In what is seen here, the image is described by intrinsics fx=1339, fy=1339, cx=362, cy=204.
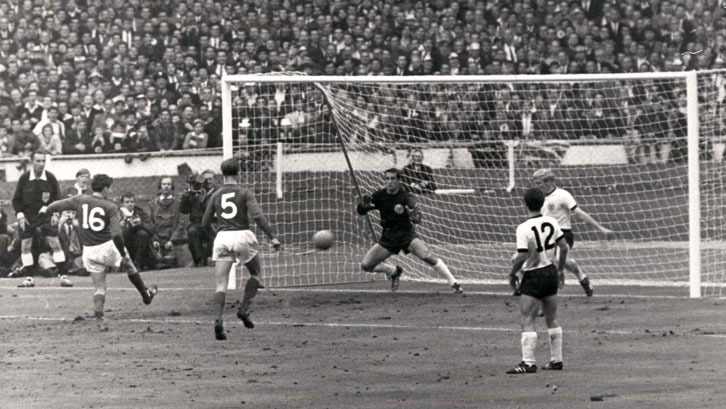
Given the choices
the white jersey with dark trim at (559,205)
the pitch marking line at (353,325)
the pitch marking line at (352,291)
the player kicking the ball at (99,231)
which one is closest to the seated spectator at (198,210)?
the pitch marking line at (352,291)

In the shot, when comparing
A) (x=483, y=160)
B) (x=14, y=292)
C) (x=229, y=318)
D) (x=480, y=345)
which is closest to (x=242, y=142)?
(x=483, y=160)

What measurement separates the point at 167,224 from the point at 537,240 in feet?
45.2

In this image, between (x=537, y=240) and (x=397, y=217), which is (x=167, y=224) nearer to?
(x=397, y=217)

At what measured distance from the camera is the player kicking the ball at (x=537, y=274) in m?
12.6

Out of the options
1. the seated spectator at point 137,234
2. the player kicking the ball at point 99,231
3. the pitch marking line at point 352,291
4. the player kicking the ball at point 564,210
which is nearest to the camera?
the player kicking the ball at point 99,231

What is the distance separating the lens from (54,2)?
3127 centimetres

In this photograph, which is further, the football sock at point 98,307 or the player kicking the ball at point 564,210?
the player kicking the ball at point 564,210

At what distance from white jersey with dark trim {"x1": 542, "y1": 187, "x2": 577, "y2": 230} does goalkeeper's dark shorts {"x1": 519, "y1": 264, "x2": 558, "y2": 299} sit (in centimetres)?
594

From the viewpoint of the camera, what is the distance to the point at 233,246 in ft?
53.1

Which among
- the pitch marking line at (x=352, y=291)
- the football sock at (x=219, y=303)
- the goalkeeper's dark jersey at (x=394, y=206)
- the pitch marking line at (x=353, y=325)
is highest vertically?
the goalkeeper's dark jersey at (x=394, y=206)

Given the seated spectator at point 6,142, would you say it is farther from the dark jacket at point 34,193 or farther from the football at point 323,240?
the football at point 323,240

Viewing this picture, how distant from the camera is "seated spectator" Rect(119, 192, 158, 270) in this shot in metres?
24.5

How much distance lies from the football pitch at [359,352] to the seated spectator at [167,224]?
416 centimetres

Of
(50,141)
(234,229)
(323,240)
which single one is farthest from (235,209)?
(50,141)
